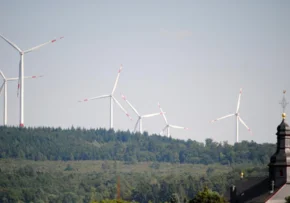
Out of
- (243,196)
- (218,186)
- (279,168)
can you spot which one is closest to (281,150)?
(279,168)

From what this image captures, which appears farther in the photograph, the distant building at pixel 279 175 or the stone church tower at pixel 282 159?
the distant building at pixel 279 175

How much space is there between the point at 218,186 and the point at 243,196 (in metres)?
68.7

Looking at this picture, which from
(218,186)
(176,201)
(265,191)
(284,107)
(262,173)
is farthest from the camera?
(218,186)

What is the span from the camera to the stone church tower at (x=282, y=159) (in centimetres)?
11438

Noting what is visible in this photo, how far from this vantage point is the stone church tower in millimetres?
114375

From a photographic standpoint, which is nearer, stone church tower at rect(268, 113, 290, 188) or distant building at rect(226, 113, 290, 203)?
stone church tower at rect(268, 113, 290, 188)

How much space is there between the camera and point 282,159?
116 metres

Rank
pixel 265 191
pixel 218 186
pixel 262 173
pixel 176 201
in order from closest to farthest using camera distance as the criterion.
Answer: pixel 265 191 → pixel 176 201 → pixel 262 173 → pixel 218 186

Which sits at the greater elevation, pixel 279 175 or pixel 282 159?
pixel 282 159

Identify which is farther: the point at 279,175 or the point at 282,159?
the point at 279,175

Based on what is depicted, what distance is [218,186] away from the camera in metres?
197

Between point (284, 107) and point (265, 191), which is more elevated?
point (284, 107)

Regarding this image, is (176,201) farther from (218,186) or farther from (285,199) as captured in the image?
(218,186)

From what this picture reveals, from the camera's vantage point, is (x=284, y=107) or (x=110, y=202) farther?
(x=110, y=202)
